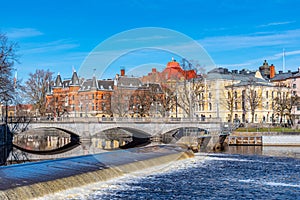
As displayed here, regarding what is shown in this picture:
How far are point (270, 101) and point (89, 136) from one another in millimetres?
42559

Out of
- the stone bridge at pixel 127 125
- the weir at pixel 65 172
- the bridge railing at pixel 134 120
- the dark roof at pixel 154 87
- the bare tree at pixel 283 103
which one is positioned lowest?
the weir at pixel 65 172

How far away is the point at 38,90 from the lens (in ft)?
239

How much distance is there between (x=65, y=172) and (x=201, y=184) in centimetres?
748

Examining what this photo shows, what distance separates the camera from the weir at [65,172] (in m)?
18.0

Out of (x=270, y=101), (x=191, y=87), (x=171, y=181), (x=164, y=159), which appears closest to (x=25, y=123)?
(x=191, y=87)

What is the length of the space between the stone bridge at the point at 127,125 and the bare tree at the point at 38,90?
13.1 m

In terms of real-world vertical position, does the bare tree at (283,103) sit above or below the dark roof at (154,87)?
below

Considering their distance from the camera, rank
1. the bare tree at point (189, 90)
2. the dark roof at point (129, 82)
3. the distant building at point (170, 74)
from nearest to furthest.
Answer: the distant building at point (170, 74), the bare tree at point (189, 90), the dark roof at point (129, 82)

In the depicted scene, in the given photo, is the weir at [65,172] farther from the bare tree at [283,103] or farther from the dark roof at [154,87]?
the bare tree at [283,103]

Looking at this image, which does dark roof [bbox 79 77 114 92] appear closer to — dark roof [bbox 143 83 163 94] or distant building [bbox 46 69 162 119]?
distant building [bbox 46 69 162 119]

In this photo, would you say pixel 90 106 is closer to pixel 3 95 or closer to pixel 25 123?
pixel 25 123

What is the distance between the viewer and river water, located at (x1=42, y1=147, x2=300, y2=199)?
19.4 m

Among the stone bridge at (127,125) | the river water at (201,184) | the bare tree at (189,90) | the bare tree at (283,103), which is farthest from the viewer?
the bare tree at (283,103)

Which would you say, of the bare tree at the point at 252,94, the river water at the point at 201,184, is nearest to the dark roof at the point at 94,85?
the bare tree at the point at 252,94
